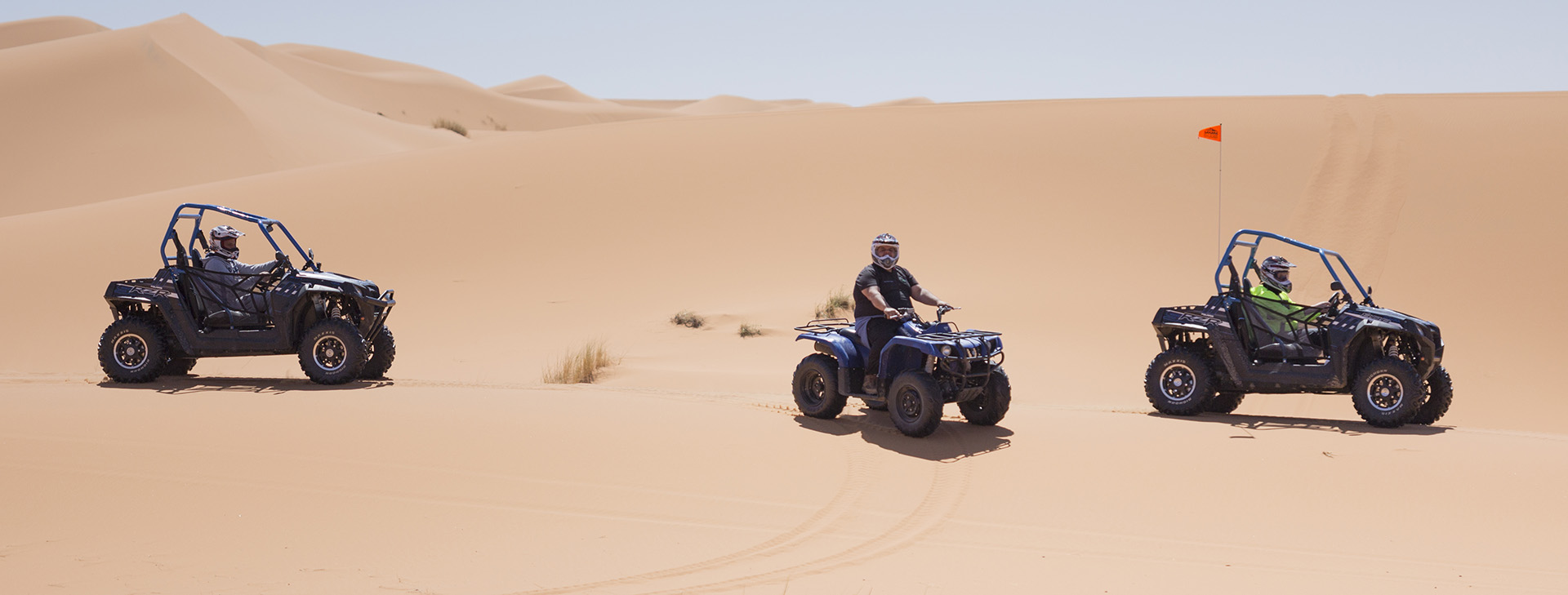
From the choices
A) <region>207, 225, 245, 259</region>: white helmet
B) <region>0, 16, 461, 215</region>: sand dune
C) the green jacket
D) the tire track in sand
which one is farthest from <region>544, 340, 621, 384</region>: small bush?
<region>0, 16, 461, 215</region>: sand dune

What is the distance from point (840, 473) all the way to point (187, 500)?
4.09 meters

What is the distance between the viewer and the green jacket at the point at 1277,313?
1008 centimetres

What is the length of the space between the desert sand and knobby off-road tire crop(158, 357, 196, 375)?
0.62 meters

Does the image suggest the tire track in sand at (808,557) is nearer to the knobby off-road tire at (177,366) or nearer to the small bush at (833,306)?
the knobby off-road tire at (177,366)

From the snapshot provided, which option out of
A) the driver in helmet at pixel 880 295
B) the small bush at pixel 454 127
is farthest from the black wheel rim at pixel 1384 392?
the small bush at pixel 454 127

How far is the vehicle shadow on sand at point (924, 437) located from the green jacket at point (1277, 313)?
9.12 feet

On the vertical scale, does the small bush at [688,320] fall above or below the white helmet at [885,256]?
below

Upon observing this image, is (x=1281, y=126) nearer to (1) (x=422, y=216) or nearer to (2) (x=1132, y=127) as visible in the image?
(2) (x=1132, y=127)

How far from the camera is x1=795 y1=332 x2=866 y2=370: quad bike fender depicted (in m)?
9.27

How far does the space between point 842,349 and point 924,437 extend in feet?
3.39

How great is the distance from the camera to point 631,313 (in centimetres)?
1794

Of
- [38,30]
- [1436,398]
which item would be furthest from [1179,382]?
[38,30]

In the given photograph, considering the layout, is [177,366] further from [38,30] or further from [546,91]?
[546,91]

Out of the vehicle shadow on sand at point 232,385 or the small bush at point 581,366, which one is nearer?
the vehicle shadow on sand at point 232,385
